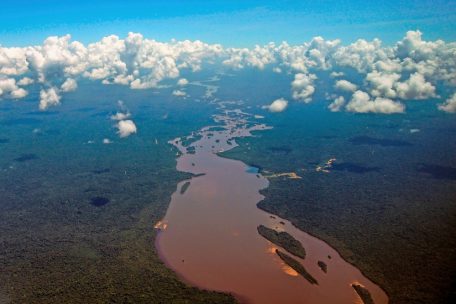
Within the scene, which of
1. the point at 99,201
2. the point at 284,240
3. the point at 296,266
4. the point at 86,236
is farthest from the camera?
the point at 99,201

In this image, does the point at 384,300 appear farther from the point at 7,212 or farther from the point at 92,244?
the point at 7,212

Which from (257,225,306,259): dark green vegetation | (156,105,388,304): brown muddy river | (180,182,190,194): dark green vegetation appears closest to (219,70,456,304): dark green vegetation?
(156,105,388,304): brown muddy river

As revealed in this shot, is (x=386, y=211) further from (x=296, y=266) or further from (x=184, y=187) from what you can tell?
(x=184, y=187)

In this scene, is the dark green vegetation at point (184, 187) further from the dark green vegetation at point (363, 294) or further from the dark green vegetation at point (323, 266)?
the dark green vegetation at point (363, 294)

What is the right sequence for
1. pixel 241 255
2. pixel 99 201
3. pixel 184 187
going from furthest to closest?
1. pixel 184 187
2. pixel 99 201
3. pixel 241 255

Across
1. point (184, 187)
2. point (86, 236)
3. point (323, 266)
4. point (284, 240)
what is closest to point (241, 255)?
point (284, 240)

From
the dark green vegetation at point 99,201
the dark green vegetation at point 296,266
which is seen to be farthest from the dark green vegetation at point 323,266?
the dark green vegetation at point 99,201
